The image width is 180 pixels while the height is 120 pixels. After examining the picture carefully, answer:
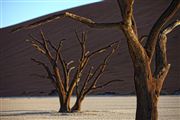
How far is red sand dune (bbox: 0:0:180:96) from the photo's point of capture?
1529 inches

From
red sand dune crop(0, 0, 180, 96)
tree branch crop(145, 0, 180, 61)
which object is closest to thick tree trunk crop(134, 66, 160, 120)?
tree branch crop(145, 0, 180, 61)

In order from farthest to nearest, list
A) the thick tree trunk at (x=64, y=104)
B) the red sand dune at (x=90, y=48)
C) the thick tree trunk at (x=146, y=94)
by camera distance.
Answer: the red sand dune at (x=90, y=48) < the thick tree trunk at (x=64, y=104) < the thick tree trunk at (x=146, y=94)

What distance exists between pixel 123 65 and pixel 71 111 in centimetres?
2721

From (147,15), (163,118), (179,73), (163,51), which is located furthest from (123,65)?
(163,51)

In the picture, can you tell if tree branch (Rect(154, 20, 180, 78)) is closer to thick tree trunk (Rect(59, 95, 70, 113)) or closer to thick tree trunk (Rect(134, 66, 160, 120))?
thick tree trunk (Rect(134, 66, 160, 120))

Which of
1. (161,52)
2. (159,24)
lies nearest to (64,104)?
(161,52)

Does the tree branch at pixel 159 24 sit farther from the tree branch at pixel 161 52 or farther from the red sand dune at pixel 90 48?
the red sand dune at pixel 90 48

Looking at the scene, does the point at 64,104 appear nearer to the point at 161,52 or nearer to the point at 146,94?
the point at 161,52

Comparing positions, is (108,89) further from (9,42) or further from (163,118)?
(9,42)

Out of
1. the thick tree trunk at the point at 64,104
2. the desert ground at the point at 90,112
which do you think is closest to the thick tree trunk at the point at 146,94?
the desert ground at the point at 90,112

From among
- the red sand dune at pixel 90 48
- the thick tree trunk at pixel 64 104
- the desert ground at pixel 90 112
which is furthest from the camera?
the red sand dune at pixel 90 48

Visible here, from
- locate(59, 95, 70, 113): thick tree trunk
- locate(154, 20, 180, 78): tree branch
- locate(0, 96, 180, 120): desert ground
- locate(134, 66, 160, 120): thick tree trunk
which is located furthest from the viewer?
locate(59, 95, 70, 113): thick tree trunk

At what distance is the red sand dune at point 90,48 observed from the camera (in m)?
38.8

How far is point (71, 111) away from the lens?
1488 centimetres
